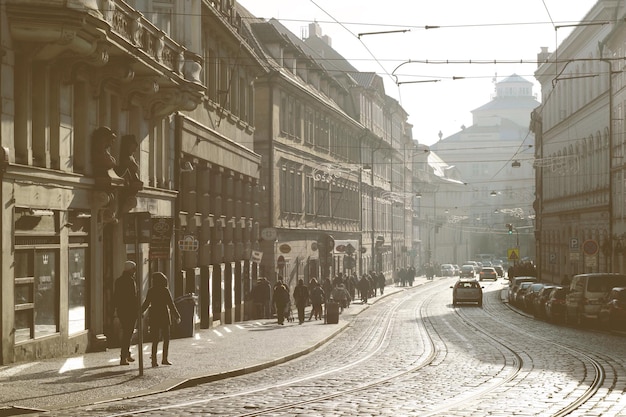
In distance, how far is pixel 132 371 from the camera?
20297 millimetres

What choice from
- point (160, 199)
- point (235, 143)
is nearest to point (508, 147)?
point (235, 143)

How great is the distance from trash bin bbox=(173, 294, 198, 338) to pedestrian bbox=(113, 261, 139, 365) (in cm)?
877

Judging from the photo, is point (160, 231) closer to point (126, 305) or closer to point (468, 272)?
point (126, 305)

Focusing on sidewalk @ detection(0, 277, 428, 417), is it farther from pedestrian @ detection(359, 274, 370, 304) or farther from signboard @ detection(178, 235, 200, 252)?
pedestrian @ detection(359, 274, 370, 304)

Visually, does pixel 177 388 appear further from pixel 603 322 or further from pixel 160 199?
pixel 603 322

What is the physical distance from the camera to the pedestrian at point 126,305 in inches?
842

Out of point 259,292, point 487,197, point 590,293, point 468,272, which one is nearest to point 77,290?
point 259,292

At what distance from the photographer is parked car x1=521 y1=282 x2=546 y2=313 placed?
52853 millimetres

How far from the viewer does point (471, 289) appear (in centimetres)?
6412

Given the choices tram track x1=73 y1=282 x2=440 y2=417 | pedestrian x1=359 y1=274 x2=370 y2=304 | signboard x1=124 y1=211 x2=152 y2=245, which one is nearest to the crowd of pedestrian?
tram track x1=73 y1=282 x2=440 y2=417

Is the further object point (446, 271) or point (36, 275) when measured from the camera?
point (446, 271)

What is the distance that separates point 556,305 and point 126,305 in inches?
1001

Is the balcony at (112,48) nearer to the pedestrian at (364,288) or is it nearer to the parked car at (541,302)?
the parked car at (541,302)

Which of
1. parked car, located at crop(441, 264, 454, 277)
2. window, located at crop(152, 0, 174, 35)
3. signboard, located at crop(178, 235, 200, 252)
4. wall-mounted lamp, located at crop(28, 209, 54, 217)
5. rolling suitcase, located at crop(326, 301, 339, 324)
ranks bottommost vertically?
parked car, located at crop(441, 264, 454, 277)
